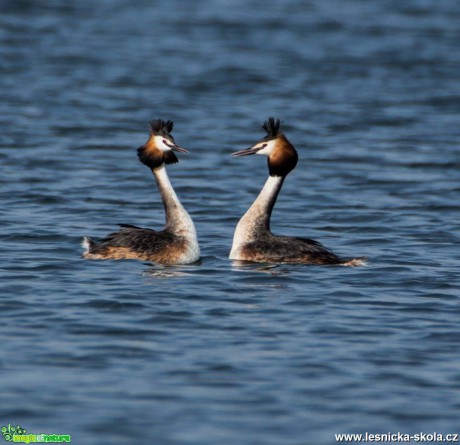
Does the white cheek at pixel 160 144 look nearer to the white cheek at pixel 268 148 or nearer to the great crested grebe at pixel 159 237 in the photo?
the great crested grebe at pixel 159 237

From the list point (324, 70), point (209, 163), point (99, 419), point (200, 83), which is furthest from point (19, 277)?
point (324, 70)

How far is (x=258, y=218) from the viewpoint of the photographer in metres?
14.2

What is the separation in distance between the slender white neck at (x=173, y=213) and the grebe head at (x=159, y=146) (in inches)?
4.4

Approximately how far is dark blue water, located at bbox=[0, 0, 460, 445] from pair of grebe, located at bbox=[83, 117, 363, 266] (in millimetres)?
143

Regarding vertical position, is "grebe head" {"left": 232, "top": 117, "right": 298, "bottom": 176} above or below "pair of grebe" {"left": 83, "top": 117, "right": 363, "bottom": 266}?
above

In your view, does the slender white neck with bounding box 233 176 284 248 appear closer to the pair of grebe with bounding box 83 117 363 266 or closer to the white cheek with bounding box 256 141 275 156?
the pair of grebe with bounding box 83 117 363 266

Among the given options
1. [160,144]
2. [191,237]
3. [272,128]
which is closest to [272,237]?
[191,237]

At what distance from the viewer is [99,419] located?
28.7 ft

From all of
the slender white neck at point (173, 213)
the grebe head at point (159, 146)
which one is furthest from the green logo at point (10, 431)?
the grebe head at point (159, 146)

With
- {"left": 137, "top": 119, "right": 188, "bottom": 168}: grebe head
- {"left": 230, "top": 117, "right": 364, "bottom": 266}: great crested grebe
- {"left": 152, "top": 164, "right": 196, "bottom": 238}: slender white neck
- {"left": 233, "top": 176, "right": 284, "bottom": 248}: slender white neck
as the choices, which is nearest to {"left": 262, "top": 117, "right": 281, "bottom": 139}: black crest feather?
{"left": 230, "top": 117, "right": 364, "bottom": 266}: great crested grebe

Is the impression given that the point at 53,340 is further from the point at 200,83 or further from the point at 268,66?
the point at 268,66

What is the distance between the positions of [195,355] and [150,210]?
7534 millimetres

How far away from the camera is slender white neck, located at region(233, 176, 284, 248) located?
1402 centimetres

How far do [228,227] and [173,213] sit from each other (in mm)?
2489
